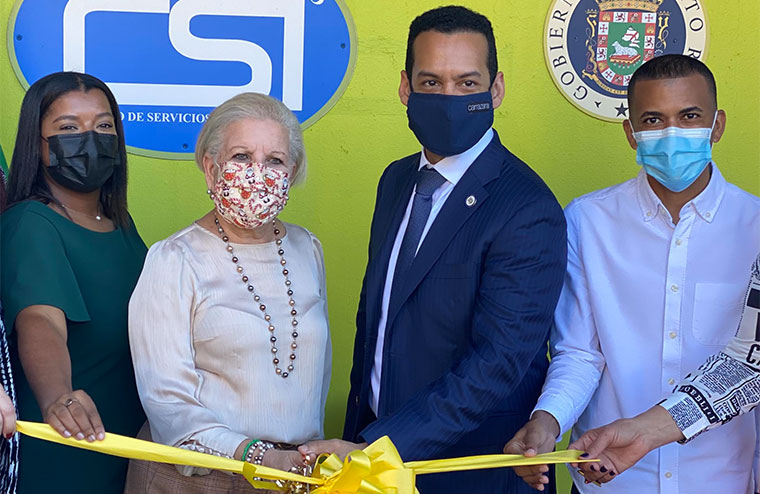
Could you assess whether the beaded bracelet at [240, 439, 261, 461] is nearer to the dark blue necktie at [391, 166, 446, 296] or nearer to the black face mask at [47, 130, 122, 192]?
the dark blue necktie at [391, 166, 446, 296]

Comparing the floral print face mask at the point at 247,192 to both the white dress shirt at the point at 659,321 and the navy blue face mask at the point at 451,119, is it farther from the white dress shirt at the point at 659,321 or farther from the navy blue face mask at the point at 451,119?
the white dress shirt at the point at 659,321

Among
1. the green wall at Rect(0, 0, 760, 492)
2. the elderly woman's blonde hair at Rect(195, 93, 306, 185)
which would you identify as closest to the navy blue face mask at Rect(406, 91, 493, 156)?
the elderly woman's blonde hair at Rect(195, 93, 306, 185)

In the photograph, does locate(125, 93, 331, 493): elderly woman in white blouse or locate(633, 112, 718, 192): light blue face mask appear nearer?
locate(125, 93, 331, 493): elderly woman in white blouse

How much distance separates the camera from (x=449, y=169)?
9.02 ft

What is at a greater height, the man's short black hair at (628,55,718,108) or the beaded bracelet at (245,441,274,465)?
the man's short black hair at (628,55,718,108)

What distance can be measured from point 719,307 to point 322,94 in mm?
1960

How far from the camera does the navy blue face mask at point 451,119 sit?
8.73ft

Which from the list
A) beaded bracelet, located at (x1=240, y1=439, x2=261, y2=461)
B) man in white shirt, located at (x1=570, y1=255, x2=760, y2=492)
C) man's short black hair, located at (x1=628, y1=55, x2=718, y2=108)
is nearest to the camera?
beaded bracelet, located at (x1=240, y1=439, x2=261, y2=461)

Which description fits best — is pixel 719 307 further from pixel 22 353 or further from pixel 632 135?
pixel 22 353

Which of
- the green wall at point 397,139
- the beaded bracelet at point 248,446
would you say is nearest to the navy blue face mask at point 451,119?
the beaded bracelet at point 248,446

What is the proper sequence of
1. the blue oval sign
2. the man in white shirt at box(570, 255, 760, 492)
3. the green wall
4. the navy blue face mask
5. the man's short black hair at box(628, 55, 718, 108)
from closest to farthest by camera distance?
1. the man in white shirt at box(570, 255, 760, 492)
2. the navy blue face mask
3. the man's short black hair at box(628, 55, 718, 108)
4. the blue oval sign
5. the green wall

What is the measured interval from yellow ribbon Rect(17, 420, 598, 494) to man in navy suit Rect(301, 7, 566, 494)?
0.09 m

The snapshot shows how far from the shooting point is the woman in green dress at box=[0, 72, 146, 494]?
2.70 meters

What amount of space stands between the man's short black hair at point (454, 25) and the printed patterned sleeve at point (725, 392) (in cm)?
95
